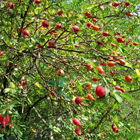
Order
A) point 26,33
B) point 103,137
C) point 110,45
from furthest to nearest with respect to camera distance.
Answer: point 103,137, point 110,45, point 26,33

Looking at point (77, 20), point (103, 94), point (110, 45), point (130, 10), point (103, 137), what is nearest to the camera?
point (103, 94)

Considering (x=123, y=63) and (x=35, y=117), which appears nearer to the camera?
(x=123, y=63)

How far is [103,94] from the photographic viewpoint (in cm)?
88

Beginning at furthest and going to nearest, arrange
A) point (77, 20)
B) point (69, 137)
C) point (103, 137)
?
point (103, 137)
point (69, 137)
point (77, 20)

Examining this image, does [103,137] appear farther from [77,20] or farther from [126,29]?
[77,20]

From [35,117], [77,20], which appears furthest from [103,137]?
[77,20]

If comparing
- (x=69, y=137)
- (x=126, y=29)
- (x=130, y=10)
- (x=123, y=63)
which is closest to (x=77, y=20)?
(x=123, y=63)

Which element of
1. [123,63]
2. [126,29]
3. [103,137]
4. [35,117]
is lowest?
[103,137]

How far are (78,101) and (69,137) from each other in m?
2.33

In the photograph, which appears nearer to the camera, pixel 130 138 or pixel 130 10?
pixel 130 10

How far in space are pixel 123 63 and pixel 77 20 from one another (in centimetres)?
81

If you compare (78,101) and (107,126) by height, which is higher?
(78,101)

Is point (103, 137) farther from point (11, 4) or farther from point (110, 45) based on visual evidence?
Result: point (11, 4)

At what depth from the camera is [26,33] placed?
173 cm
